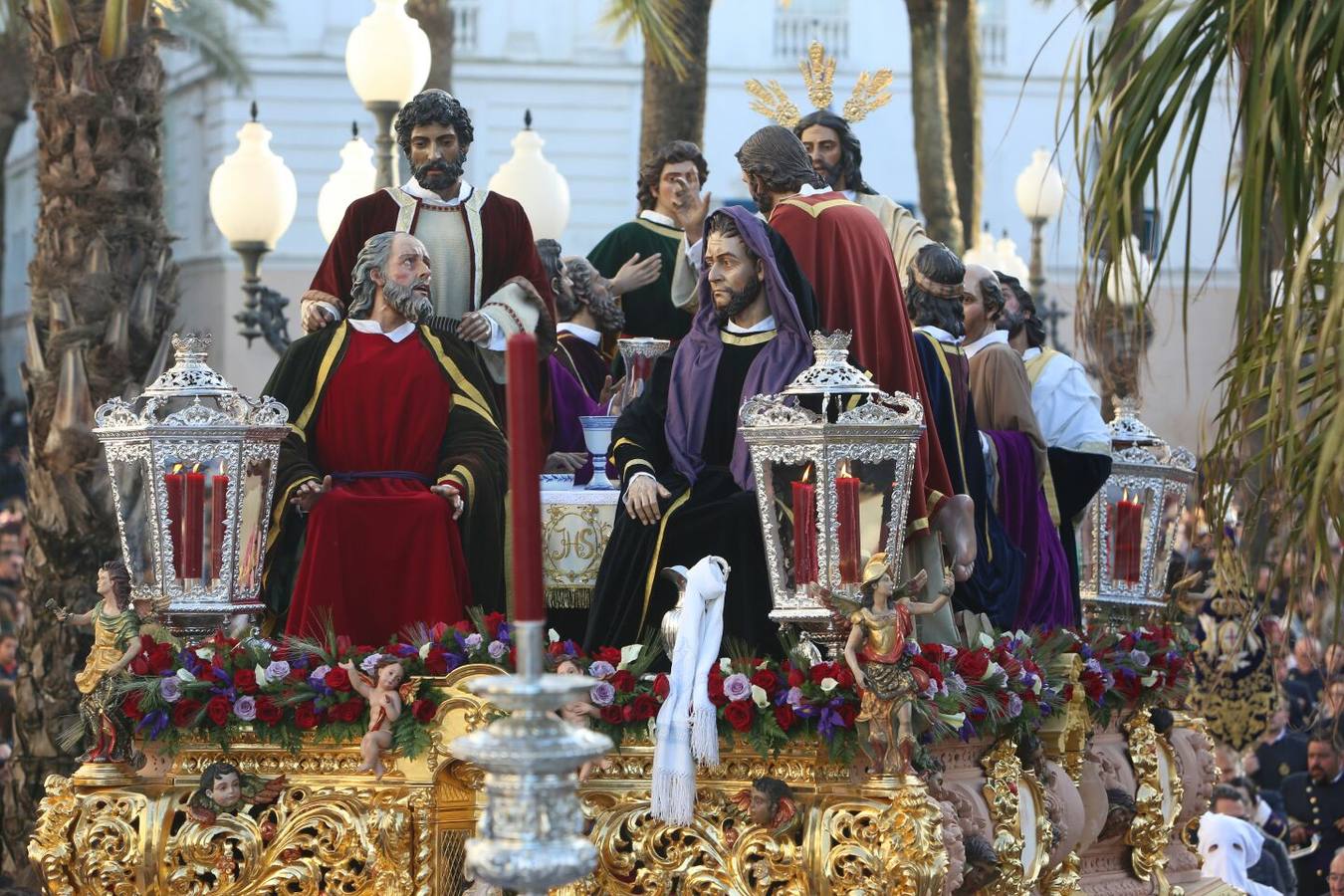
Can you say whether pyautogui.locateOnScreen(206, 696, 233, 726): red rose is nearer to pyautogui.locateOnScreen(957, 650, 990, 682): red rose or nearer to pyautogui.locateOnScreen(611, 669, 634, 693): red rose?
pyautogui.locateOnScreen(611, 669, 634, 693): red rose

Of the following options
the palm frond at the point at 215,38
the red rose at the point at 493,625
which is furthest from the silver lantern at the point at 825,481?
the palm frond at the point at 215,38

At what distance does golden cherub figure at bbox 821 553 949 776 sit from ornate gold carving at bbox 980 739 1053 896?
3.52 ft

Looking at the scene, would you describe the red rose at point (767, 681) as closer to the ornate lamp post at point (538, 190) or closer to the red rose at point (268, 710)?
the red rose at point (268, 710)

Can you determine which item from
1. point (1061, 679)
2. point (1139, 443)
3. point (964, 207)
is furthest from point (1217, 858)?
point (964, 207)

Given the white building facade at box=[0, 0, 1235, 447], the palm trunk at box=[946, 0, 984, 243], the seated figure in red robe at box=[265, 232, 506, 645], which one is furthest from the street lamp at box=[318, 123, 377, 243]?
the white building facade at box=[0, 0, 1235, 447]

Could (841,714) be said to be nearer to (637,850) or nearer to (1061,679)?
(637,850)

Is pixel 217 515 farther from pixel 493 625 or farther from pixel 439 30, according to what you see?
pixel 439 30

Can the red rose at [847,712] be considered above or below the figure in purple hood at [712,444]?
below

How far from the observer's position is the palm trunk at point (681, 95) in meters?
16.3

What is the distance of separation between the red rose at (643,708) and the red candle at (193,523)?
172cm

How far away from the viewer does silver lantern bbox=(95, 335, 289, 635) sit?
8.91 meters

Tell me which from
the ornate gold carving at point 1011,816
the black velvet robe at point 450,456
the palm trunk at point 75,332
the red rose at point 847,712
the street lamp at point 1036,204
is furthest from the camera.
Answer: the street lamp at point 1036,204

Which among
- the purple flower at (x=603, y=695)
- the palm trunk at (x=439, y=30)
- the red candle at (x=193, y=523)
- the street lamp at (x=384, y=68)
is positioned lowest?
the purple flower at (x=603, y=695)

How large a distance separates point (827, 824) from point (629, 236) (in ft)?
14.1
